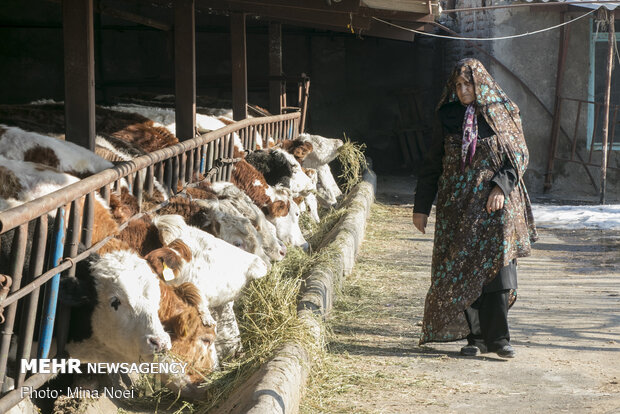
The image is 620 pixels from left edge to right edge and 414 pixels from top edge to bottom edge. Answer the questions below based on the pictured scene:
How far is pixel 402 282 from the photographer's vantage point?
25.2ft

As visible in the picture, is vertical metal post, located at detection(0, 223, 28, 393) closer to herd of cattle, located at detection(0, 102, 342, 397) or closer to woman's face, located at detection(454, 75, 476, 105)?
herd of cattle, located at detection(0, 102, 342, 397)

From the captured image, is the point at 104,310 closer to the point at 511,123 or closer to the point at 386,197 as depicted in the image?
the point at 511,123

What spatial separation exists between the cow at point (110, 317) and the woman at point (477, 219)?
225cm

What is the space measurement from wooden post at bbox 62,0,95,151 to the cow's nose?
7.09ft

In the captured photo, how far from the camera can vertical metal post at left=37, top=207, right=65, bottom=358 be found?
11.3 feet

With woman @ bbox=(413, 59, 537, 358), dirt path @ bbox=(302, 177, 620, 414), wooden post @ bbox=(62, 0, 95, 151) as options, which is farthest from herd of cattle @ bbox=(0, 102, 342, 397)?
woman @ bbox=(413, 59, 537, 358)

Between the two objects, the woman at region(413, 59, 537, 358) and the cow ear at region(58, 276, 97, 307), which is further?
the woman at region(413, 59, 537, 358)

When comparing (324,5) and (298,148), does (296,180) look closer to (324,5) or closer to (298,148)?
(298,148)

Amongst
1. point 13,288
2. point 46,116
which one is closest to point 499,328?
point 13,288

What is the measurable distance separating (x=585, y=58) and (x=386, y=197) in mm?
4424

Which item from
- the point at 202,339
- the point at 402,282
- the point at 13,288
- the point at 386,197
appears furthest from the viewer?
the point at 386,197

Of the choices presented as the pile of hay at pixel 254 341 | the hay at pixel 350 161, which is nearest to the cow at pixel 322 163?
the hay at pixel 350 161

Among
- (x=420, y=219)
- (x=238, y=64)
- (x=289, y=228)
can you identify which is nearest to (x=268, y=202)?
(x=289, y=228)

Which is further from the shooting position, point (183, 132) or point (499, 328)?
point (183, 132)
